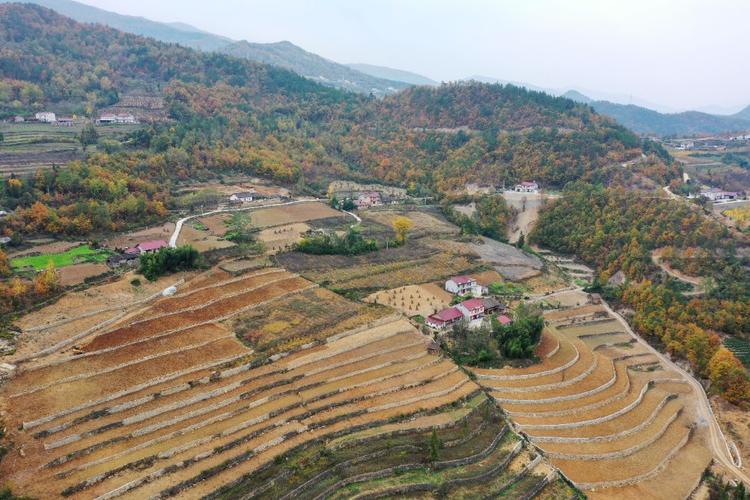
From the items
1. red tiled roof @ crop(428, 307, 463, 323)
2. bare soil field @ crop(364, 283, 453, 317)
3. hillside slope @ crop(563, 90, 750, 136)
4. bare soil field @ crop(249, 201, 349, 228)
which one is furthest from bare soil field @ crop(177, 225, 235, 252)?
hillside slope @ crop(563, 90, 750, 136)

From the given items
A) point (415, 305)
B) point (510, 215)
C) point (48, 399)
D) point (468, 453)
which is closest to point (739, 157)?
point (510, 215)

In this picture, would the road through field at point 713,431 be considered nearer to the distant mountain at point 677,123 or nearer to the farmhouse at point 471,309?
the farmhouse at point 471,309

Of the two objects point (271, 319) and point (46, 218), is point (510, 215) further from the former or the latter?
point (46, 218)

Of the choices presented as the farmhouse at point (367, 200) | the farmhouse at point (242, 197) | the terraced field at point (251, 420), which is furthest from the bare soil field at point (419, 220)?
the terraced field at point (251, 420)

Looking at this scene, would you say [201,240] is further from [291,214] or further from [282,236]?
[291,214]

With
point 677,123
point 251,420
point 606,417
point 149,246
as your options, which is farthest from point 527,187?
point 677,123

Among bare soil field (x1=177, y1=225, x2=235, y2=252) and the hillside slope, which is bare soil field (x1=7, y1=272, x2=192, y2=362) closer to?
bare soil field (x1=177, y1=225, x2=235, y2=252)
